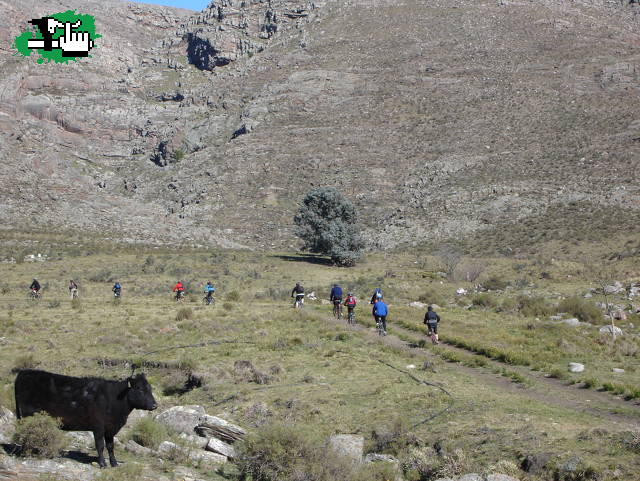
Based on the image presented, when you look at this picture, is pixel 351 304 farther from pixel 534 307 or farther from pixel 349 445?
pixel 349 445

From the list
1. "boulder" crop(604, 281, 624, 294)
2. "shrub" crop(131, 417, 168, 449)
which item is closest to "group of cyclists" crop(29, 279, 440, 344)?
"boulder" crop(604, 281, 624, 294)

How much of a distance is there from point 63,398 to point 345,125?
8383 centimetres

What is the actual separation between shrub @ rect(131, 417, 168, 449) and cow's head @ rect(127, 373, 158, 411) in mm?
2186

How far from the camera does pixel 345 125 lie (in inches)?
3565

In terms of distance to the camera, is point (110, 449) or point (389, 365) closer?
point (110, 449)

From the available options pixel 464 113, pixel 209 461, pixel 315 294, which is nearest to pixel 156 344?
pixel 209 461

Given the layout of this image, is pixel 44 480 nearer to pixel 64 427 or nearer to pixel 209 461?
pixel 64 427

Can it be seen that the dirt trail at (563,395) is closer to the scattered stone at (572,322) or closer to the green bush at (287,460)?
the green bush at (287,460)

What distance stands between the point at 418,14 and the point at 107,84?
59.9 m

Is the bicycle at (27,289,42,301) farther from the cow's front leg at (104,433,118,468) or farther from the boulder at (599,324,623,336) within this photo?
the boulder at (599,324,623,336)

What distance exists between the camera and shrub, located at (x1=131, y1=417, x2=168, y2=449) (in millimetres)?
11258

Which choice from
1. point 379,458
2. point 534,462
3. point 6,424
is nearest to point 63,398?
point 6,424

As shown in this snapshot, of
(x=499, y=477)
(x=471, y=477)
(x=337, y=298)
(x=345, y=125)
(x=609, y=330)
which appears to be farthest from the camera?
(x=345, y=125)

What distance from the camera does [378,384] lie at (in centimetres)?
1659
